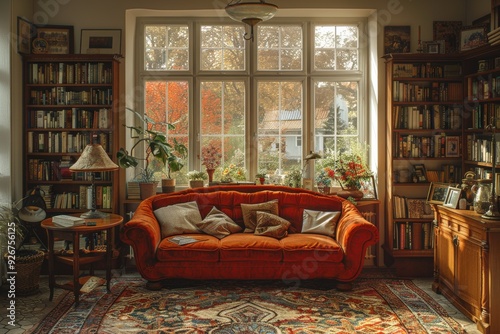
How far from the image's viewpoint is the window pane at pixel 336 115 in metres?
6.92

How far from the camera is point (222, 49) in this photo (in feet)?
22.7

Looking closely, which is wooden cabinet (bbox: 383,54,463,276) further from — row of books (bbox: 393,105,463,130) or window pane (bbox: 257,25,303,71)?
window pane (bbox: 257,25,303,71)

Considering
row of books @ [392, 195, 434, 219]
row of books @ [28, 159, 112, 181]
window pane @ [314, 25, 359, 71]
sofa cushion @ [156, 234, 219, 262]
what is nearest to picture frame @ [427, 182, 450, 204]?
row of books @ [392, 195, 434, 219]

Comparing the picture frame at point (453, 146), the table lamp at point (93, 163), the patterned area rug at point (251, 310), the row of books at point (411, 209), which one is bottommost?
the patterned area rug at point (251, 310)

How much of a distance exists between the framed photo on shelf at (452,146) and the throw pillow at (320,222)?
1.50 metres

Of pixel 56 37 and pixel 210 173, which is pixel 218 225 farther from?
pixel 56 37

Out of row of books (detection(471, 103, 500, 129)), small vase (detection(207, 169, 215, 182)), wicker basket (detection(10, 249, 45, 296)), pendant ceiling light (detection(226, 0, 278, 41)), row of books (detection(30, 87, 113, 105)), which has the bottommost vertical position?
wicker basket (detection(10, 249, 45, 296))

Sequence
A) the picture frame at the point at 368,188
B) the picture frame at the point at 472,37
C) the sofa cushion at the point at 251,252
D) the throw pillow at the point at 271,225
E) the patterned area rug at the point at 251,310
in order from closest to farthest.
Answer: the patterned area rug at the point at 251,310 → the sofa cushion at the point at 251,252 → the throw pillow at the point at 271,225 → the picture frame at the point at 472,37 → the picture frame at the point at 368,188

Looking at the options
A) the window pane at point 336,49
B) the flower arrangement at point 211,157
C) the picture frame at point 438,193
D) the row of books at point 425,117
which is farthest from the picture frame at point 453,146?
the flower arrangement at point 211,157

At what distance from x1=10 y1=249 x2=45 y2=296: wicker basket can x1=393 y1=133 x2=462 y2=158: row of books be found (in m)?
4.06

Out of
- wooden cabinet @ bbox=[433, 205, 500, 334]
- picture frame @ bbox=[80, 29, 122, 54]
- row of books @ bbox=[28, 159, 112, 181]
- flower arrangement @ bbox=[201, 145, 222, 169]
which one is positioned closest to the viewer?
wooden cabinet @ bbox=[433, 205, 500, 334]

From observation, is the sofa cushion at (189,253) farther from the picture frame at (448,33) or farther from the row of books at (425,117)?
the picture frame at (448,33)

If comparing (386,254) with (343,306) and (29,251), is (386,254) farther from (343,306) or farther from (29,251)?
(29,251)

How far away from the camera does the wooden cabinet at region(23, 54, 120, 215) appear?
6.34 m
